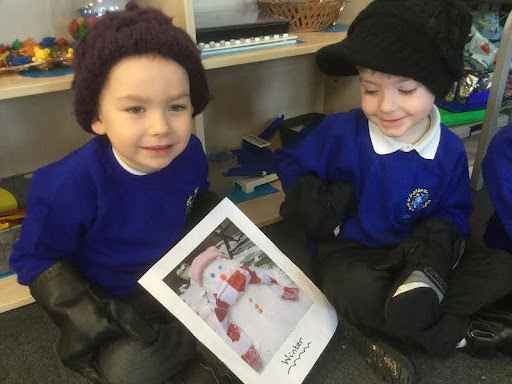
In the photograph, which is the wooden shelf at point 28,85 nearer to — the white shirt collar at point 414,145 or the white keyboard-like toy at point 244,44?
the white keyboard-like toy at point 244,44

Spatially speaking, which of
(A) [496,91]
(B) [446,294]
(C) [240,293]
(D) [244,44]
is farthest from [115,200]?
(A) [496,91]

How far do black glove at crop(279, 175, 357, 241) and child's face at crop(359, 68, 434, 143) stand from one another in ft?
0.50

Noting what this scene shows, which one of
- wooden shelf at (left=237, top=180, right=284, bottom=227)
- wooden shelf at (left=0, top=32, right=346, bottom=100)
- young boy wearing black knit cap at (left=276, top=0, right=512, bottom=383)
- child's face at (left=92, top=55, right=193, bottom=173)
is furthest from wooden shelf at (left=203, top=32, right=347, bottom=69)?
wooden shelf at (left=237, top=180, right=284, bottom=227)

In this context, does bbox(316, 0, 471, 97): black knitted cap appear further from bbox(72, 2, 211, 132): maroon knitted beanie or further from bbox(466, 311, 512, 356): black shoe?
bbox(466, 311, 512, 356): black shoe

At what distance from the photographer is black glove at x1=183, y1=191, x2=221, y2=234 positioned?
986 millimetres

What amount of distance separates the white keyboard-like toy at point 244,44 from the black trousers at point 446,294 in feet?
1.76

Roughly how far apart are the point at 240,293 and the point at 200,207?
207mm

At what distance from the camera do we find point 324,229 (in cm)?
99

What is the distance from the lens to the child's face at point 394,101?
2.83 feet

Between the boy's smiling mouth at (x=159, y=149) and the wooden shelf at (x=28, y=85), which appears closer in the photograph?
the boy's smiling mouth at (x=159, y=149)

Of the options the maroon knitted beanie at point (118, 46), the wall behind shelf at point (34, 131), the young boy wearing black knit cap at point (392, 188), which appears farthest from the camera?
the wall behind shelf at point (34, 131)

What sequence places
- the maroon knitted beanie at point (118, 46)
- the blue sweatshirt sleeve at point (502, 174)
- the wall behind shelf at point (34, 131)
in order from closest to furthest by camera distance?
the maroon knitted beanie at point (118, 46), the blue sweatshirt sleeve at point (502, 174), the wall behind shelf at point (34, 131)

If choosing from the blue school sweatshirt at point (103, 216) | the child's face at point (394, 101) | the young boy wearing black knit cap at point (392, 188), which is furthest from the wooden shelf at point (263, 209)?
the child's face at point (394, 101)

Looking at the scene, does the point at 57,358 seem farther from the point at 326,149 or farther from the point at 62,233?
the point at 326,149
